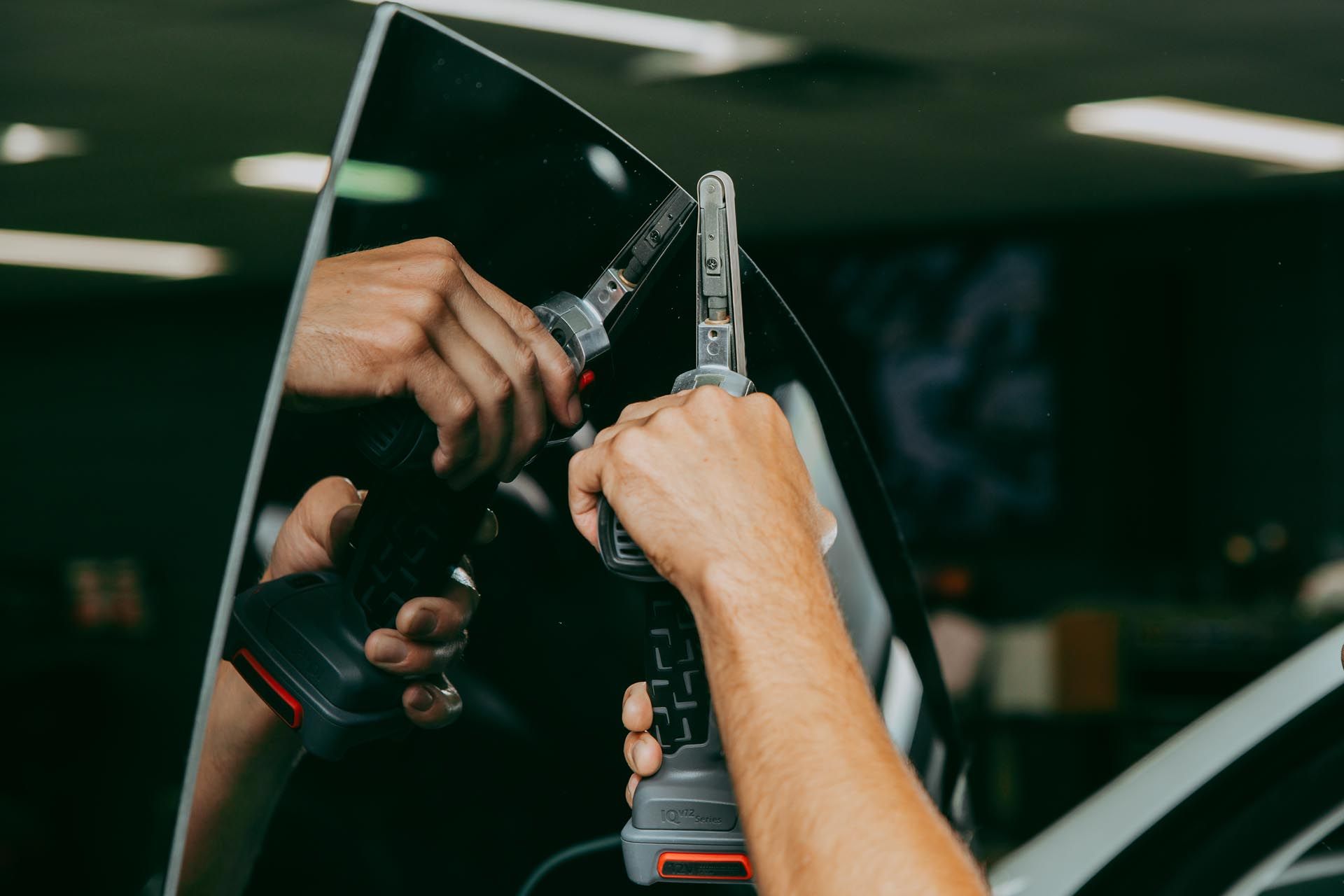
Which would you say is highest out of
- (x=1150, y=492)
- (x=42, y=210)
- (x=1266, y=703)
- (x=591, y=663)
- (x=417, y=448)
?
(x=42, y=210)

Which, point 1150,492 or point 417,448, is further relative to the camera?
point 1150,492

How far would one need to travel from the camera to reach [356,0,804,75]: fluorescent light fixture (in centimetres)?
63

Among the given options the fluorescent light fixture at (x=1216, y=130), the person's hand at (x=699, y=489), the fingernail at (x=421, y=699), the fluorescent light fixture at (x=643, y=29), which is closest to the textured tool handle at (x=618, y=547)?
the person's hand at (x=699, y=489)

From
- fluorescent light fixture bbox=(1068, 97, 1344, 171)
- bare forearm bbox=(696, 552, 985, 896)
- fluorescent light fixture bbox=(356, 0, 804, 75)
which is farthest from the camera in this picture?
fluorescent light fixture bbox=(1068, 97, 1344, 171)

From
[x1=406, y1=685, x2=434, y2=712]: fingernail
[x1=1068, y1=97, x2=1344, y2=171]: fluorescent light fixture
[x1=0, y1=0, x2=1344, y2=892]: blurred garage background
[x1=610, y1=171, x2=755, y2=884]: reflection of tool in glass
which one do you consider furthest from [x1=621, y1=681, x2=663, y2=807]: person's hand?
[x1=1068, y1=97, x2=1344, y2=171]: fluorescent light fixture

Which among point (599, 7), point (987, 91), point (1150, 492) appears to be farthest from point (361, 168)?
point (1150, 492)

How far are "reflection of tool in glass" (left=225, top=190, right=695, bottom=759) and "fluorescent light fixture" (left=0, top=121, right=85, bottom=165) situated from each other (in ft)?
0.57

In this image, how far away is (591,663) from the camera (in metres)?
0.72

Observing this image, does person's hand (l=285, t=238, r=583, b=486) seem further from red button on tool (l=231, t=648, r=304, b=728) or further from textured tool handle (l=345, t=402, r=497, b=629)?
red button on tool (l=231, t=648, r=304, b=728)

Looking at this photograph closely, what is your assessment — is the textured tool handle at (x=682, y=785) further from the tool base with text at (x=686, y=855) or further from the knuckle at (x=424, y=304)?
the knuckle at (x=424, y=304)

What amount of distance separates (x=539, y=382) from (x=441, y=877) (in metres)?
0.29

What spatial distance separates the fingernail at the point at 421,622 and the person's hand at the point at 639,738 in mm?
129

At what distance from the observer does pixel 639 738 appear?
0.69 metres

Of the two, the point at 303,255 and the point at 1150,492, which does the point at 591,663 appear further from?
the point at 1150,492
